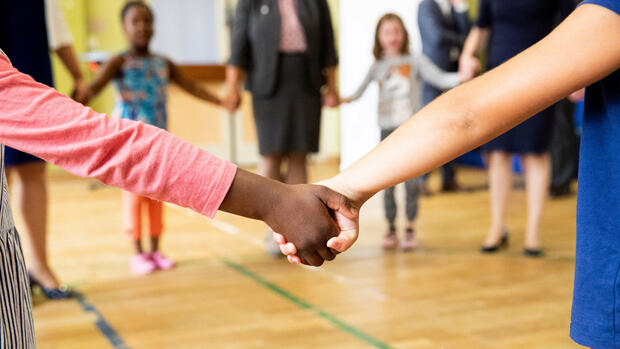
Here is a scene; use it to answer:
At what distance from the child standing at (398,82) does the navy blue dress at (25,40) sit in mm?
1469

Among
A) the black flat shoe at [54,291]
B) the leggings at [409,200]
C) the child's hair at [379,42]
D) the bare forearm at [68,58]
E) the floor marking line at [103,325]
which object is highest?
the child's hair at [379,42]

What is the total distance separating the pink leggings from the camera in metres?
2.82

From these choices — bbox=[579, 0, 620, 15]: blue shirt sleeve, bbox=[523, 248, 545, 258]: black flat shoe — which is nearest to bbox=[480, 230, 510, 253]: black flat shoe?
bbox=[523, 248, 545, 258]: black flat shoe

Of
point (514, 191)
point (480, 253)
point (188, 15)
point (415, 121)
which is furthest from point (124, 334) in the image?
point (188, 15)

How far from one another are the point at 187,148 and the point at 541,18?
8.10 feet

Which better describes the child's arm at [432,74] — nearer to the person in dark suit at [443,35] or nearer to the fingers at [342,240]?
the person in dark suit at [443,35]

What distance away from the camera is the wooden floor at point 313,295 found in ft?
6.61

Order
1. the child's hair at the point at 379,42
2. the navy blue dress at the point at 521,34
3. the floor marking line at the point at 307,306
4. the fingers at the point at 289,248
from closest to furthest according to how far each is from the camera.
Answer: the fingers at the point at 289,248
the floor marking line at the point at 307,306
the navy blue dress at the point at 521,34
the child's hair at the point at 379,42

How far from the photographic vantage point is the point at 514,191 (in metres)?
5.10

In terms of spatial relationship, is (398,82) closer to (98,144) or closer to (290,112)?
(290,112)

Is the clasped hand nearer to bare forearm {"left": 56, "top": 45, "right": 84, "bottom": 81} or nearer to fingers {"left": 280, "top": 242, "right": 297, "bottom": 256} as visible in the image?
fingers {"left": 280, "top": 242, "right": 297, "bottom": 256}

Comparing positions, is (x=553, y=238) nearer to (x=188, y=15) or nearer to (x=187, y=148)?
(x=187, y=148)

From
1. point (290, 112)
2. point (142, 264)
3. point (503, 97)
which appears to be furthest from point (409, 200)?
point (503, 97)

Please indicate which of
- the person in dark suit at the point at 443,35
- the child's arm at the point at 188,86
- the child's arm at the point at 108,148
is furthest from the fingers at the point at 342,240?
the person in dark suit at the point at 443,35
